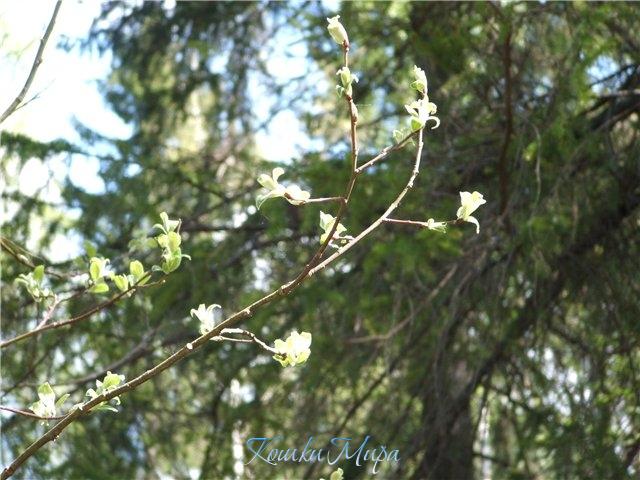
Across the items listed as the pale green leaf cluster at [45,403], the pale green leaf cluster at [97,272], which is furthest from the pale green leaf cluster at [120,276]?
the pale green leaf cluster at [45,403]

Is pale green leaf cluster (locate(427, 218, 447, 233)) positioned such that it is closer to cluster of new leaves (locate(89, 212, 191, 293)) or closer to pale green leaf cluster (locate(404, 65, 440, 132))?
pale green leaf cluster (locate(404, 65, 440, 132))

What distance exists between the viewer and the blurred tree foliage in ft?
12.3

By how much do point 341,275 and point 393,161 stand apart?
696mm

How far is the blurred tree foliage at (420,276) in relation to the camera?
147 inches

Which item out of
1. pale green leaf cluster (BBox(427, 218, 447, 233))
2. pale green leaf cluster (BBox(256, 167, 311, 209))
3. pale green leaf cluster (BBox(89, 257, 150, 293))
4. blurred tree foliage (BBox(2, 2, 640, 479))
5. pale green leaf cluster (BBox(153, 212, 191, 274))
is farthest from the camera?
blurred tree foliage (BBox(2, 2, 640, 479))

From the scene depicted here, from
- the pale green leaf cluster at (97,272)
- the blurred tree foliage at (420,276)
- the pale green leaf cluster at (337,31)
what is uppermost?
the blurred tree foliage at (420,276)

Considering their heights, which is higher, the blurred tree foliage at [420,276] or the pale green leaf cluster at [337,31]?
the blurred tree foliage at [420,276]

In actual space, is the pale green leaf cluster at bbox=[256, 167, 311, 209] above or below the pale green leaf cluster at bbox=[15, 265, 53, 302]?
below

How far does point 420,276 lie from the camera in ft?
14.8

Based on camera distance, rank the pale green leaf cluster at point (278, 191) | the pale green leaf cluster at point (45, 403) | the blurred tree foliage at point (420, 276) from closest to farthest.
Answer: the pale green leaf cluster at point (278, 191), the pale green leaf cluster at point (45, 403), the blurred tree foliage at point (420, 276)

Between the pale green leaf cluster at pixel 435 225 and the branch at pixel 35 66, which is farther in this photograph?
the branch at pixel 35 66

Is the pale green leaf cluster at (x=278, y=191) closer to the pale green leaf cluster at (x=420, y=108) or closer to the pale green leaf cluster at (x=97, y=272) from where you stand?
the pale green leaf cluster at (x=420, y=108)

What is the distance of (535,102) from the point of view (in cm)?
404

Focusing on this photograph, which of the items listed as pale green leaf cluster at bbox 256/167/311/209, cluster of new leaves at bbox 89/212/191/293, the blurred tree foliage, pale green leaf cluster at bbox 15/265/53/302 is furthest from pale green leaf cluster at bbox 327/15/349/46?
the blurred tree foliage
